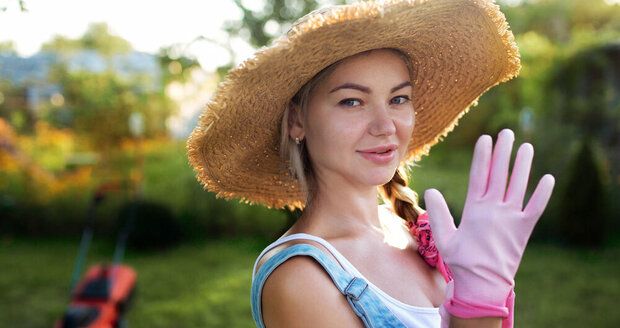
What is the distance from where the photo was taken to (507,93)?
29.1 ft

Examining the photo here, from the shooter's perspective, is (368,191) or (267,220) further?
(267,220)

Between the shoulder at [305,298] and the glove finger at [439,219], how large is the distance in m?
0.24

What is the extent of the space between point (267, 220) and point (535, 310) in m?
4.20

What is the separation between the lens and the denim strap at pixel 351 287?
1.25 metres

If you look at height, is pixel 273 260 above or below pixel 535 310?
above

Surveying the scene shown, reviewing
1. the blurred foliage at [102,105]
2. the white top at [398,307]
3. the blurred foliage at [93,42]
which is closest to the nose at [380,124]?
the white top at [398,307]

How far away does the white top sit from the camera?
130 cm

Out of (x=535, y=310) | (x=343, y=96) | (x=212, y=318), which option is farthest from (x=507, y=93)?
(x=343, y=96)

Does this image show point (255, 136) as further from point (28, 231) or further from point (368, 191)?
point (28, 231)

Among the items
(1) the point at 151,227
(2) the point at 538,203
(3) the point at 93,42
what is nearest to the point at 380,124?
(2) the point at 538,203

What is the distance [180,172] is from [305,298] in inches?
337

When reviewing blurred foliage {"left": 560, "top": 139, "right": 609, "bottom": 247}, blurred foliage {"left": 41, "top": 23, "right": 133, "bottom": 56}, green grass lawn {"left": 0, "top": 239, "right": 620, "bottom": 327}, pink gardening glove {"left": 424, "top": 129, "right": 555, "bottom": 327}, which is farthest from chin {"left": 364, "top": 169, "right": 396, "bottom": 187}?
blurred foliage {"left": 41, "top": 23, "right": 133, "bottom": 56}

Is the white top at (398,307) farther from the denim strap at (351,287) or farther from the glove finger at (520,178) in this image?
the glove finger at (520,178)

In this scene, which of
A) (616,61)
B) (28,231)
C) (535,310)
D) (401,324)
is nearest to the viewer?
(401,324)
